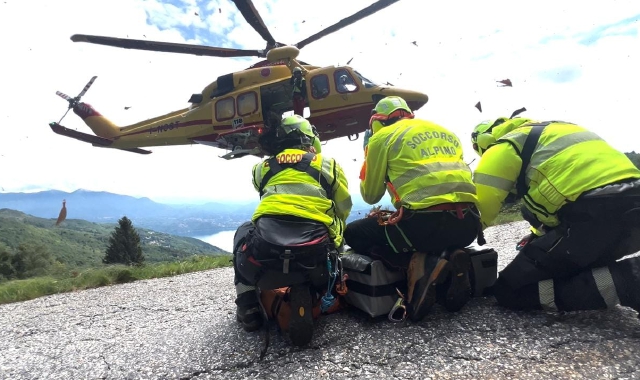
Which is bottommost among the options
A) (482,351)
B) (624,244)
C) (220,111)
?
(482,351)

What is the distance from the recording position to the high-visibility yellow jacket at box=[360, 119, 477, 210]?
273cm

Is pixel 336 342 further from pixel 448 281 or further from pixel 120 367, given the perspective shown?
pixel 120 367

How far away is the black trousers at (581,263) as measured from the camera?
2338mm

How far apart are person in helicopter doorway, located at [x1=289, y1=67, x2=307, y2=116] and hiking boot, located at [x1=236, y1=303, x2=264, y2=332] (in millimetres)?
8193

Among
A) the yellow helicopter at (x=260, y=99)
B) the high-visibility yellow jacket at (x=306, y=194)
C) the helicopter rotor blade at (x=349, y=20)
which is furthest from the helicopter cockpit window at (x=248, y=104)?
the high-visibility yellow jacket at (x=306, y=194)

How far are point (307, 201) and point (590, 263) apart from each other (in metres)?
2.08

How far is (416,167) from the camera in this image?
281 cm

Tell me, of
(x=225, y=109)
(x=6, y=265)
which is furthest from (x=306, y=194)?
(x=6, y=265)

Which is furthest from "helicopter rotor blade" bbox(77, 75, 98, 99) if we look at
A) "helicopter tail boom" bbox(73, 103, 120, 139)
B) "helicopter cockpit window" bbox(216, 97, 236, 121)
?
"helicopter cockpit window" bbox(216, 97, 236, 121)

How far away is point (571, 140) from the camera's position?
2.61m

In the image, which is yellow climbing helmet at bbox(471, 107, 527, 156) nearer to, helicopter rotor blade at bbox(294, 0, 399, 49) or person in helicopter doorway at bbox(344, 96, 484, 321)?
person in helicopter doorway at bbox(344, 96, 484, 321)

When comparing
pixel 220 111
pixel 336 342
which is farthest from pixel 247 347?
pixel 220 111

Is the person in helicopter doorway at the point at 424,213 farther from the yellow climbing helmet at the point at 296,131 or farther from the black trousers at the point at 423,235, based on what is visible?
the yellow climbing helmet at the point at 296,131

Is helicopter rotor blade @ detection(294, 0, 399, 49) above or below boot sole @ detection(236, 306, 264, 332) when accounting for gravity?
above
